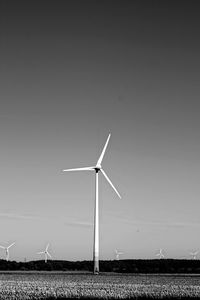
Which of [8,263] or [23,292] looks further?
[8,263]

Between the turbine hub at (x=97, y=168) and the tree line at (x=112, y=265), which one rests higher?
the turbine hub at (x=97, y=168)

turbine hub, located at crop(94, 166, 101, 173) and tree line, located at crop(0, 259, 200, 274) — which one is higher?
turbine hub, located at crop(94, 166, 101, 173)

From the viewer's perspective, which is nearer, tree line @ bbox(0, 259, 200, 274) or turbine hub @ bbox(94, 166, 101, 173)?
turbine hub @ bbox(94, 166, 101, 173)

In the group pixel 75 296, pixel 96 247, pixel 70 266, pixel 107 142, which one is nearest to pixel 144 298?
pixel 75 296

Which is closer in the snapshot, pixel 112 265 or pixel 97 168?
pixel 97 168

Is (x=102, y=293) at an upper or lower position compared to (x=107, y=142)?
lower

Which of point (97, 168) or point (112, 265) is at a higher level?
point (97, 168)

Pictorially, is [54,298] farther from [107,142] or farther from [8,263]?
[8,263]

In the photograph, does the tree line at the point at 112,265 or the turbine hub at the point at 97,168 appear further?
the tree line at the point at 112,265

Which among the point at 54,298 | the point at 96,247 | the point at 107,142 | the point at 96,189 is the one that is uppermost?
the point at 107,142

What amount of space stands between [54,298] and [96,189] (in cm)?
5467

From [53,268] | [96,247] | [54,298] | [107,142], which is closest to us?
[54,298]

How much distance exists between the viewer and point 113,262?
536 feet

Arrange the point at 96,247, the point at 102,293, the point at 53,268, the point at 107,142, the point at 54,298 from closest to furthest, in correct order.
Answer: the point at 54,298 → the point at 102,293 → the point at 96,247 → the point at 107,142 → the point at 53,268
